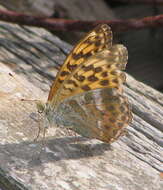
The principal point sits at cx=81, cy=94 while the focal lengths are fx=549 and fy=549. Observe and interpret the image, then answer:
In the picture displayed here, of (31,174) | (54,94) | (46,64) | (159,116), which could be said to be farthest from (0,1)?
(31,174)

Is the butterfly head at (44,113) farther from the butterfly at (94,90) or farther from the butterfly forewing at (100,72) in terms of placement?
the butterfly forewing at (100,72)

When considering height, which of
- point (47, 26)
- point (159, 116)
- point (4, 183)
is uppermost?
point (47, 26)

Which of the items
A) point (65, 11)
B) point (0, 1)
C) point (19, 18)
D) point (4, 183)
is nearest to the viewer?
point (4, 183)

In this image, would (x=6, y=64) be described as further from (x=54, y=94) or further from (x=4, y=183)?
(x=4, y=183)

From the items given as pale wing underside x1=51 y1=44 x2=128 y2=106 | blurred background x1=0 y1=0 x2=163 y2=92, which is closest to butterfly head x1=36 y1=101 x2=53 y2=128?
pale wing underside x1=51 y1=44 x2=128 y2=106

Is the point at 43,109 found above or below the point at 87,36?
below

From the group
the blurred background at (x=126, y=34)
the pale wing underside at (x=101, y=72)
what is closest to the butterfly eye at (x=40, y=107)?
the pale wing underside at (x=101, y=72)
